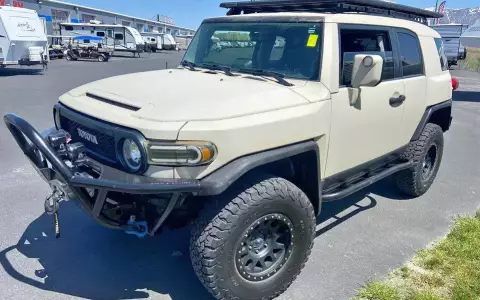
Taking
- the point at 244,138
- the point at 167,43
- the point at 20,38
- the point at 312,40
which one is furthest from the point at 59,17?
the point at 244,138

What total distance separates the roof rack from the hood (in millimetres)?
1103

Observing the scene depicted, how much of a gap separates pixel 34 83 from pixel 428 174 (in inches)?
567

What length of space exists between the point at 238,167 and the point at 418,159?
2991mm

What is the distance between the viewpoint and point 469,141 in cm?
841

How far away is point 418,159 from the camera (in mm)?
4816

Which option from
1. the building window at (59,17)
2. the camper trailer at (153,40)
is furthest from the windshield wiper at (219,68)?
the camper trailer at (153,40)

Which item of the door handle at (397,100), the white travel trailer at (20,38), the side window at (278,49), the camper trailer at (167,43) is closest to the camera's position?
the side window at (278,49)

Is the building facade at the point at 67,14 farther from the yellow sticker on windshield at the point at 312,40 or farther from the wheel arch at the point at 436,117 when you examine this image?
Result: the yellow sticker on windshield at the point at 312,40

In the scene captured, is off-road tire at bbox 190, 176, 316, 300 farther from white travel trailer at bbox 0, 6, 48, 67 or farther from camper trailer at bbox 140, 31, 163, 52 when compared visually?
camper trailer at bbox 140, 31, 163, 52

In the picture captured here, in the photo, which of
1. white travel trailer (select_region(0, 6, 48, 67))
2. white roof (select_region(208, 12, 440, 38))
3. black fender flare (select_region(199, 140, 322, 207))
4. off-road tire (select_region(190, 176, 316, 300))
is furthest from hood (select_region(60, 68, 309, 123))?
white travel trailer (select_region(0, 6, 48, 67))

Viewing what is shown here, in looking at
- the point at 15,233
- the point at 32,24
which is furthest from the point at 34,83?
the point at 15,233

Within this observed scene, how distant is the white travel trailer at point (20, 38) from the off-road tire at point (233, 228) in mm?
18072

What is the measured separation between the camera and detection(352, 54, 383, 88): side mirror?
3.18 m

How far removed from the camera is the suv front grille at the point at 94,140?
286 cm
